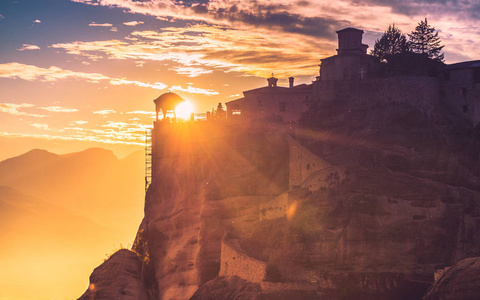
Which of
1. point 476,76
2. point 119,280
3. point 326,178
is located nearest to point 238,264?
point 326,178

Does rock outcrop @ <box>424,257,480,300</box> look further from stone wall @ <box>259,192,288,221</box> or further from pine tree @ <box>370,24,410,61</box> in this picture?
pine tree @ <box>370,24,410,61</box>

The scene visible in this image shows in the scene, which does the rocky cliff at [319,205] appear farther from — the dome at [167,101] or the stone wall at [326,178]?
the dome at [167,101]

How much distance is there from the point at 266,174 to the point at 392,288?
2390 cm

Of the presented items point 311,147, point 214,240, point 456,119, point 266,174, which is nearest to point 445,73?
point 456,119

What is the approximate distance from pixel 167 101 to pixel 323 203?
117 ft

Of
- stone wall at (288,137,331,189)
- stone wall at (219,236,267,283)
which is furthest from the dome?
stone wall at (219,236,267,283)

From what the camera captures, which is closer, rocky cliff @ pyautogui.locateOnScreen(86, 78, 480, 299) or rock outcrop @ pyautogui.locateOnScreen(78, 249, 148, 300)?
rocky cliff @ pyautogui.locateOnScreen(86, 78, 480, 299)

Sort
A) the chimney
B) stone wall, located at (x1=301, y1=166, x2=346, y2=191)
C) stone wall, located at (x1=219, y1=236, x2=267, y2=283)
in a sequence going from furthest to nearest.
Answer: the chimney
stone wall, located at (x1=301, y1=166, x2=346, y2=191)
stone wall, located at (x1=219, y1=236, x2=267, y2=283)

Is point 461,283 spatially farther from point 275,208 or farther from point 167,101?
point 167,101

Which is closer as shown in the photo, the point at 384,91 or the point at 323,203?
the point at 323,203

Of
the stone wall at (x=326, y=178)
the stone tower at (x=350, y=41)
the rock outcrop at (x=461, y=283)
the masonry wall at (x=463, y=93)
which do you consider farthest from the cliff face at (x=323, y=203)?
the rock outcrop at (x=461, y=283)

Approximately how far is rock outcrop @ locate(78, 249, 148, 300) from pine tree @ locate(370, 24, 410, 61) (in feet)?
152

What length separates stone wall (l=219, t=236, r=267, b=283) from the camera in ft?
201

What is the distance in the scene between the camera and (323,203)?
6488 cm
